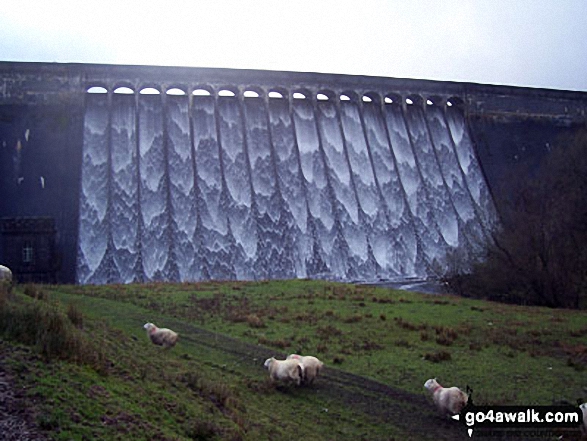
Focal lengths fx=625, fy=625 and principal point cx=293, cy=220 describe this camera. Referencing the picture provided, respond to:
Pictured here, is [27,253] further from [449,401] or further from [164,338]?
[449,401]

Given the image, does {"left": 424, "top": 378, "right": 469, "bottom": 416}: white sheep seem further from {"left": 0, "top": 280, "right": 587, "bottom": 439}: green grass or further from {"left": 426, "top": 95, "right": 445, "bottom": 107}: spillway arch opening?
{"left": 426, "top": 95, "right": 445, "bottom": 107}: spillway arch opening

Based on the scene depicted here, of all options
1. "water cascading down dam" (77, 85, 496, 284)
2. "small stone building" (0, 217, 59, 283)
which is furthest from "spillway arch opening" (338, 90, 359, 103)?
"small stone building" (0, 217, 59, 283)

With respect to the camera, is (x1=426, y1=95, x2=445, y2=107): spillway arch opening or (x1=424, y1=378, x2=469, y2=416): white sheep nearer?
(x1=424, y1=378, x2=469, y2=416): white sheep

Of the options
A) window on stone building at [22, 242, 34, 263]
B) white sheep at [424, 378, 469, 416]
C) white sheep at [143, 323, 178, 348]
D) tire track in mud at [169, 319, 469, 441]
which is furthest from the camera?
window on stone building at [22, 242, 34, 263]

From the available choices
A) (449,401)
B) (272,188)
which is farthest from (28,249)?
(449,401)

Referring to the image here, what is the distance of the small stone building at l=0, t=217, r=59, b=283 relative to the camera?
102 feet

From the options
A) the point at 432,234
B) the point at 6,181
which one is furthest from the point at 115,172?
the point at 432,234

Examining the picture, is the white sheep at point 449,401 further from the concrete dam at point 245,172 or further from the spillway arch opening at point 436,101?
the spillway arch opening at point 436,101

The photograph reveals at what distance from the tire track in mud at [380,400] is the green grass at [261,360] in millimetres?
145

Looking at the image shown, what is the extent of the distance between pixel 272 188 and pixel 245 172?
1.91 m

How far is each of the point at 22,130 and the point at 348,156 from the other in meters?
20.0

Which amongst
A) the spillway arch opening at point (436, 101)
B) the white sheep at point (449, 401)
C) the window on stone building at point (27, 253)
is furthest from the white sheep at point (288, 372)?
the spillway arch opening at point (436, 101)

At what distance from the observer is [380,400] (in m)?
10.5

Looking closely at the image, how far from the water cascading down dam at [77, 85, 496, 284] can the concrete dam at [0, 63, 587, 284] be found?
0.09 metres
